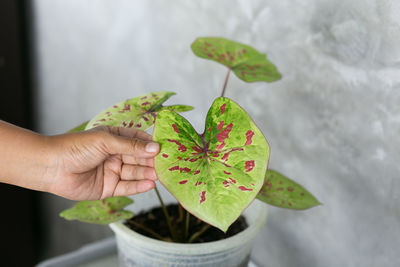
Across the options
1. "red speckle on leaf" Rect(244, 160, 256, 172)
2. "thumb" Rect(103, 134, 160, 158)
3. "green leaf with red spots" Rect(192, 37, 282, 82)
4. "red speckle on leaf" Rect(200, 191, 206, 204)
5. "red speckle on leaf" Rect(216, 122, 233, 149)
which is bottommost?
"red speckle on leaf" Rect(200, 191, 206, 204)

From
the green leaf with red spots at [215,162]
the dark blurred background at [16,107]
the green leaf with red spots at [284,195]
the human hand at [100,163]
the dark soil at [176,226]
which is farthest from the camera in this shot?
the dark blurred background at [16,107]

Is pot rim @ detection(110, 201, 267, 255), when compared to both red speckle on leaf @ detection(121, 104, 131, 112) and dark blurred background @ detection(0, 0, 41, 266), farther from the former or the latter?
dark blurred background @ detection(0, 0, 41, 266)

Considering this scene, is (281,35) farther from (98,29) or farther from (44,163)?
(98,29)

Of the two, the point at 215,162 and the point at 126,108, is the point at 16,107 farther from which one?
the point at 215,162

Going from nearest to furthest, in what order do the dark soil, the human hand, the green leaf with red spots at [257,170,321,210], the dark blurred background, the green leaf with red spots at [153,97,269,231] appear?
1. the green leaf with red spots at [153,97,269,231]
2. the human hand
3. the green leaf with red spots at [257,170,321,210]
4. the dark soil
5. the dark blurred background

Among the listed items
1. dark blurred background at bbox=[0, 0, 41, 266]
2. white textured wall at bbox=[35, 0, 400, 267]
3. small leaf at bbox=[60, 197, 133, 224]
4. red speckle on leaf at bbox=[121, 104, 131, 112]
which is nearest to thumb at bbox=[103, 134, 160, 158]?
red speckle on leaf at bbox=[121, 104, 131, 112]

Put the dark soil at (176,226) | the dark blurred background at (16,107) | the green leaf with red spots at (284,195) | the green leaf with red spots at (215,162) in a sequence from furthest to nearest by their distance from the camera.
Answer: the dark blurred background at (16,107)
the dark soil at (176,226)
the green leaf with red spots at (284,195)
the green leaf with red spots at (215,162)

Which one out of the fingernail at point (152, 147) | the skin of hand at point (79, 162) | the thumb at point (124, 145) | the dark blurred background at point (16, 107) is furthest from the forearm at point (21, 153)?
the dark blurred background at point (16, 107)

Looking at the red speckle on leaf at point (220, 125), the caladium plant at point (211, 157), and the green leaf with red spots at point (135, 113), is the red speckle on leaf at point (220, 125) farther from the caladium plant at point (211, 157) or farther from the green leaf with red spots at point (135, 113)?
the green leaf with red spots at point (135, 113)

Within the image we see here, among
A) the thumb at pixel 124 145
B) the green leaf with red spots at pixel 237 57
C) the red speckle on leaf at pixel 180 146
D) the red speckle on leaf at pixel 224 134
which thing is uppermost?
the green leaf with red spots at pixel 237 57
